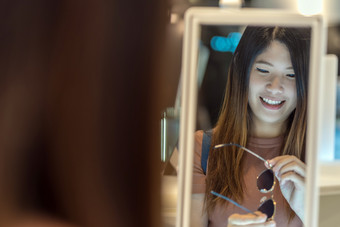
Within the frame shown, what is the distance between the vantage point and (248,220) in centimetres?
21

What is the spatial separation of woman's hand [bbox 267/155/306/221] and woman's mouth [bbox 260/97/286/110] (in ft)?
0.10

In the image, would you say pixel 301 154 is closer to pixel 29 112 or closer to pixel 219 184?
pixel 219 184

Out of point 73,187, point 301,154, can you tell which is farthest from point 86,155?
point 301,154

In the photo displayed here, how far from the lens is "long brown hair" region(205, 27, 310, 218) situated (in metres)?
0.21

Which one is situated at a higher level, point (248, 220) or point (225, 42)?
point (225, 42)

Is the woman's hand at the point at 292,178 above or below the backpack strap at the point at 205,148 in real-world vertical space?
below

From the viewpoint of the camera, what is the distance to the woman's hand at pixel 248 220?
211 mm

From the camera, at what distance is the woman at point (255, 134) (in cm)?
21

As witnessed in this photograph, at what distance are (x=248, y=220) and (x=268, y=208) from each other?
2cm

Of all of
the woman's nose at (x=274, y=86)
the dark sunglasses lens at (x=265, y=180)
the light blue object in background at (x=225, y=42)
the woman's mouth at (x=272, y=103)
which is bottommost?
the dark sunglasses lens at (x=265, y=180)

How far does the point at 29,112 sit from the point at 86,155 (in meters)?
0.03

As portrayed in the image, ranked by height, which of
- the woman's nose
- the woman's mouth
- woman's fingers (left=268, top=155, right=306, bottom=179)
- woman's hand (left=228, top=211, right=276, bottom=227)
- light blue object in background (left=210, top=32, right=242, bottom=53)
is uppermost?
light blue object in background (left=210, top=32, right=242, bottom=53)

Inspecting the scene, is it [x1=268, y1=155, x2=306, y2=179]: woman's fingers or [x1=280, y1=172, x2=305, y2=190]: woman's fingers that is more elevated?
[x1=268, y1=155, x2=306, y2=179]: woman's fingers

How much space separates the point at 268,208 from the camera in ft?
0.71
